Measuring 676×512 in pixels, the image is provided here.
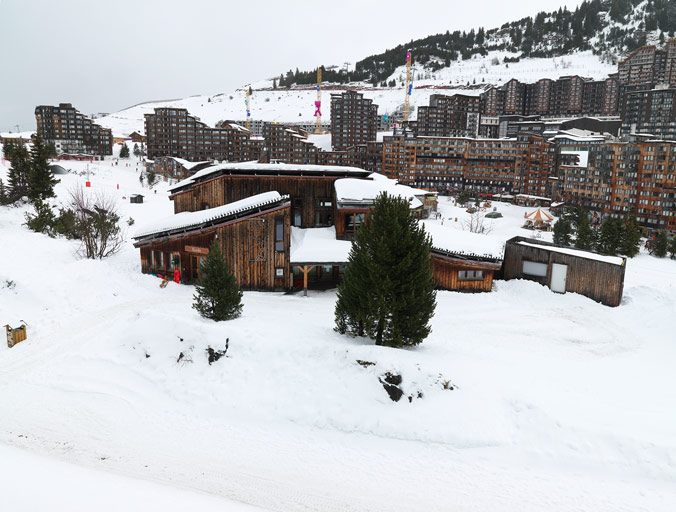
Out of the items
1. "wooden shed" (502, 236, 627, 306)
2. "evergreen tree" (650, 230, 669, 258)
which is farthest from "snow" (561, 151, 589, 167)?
"wooden shed" (502, 236, 627, 306)

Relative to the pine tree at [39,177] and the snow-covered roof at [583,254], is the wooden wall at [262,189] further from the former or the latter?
the pine tree at [39,177]

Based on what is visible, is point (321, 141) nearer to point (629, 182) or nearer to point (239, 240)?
point (629, 182)

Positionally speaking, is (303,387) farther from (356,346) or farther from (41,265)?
(41,265)

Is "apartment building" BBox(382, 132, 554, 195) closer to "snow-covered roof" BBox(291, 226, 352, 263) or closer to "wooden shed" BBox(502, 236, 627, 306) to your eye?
"wooden shed" BBox(502, 236, 627, 306)

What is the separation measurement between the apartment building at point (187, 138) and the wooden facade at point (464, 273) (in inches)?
3683

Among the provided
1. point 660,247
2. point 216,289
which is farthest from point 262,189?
point 660,247

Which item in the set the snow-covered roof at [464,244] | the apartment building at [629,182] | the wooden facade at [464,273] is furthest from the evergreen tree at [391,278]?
the apartment building at [629,182]

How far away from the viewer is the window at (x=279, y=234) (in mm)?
26172

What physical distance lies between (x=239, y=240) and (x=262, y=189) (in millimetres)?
6369

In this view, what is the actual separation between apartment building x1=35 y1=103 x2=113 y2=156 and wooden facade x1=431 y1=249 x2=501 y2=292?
115m

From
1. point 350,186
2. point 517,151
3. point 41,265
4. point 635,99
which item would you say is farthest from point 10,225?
point 635,99

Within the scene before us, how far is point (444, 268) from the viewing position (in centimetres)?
2798

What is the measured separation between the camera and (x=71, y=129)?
118312 millimetres

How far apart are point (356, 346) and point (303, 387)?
2.39 m
